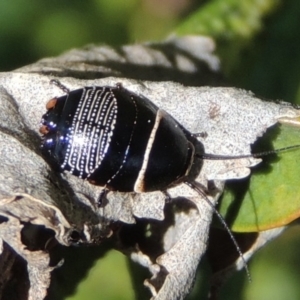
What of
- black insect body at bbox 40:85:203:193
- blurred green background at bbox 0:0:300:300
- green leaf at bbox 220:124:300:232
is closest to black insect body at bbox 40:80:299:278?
black insect body at bbox 40:85:203:193

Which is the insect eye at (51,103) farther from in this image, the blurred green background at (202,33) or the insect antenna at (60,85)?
the blurred green background at (202,33)

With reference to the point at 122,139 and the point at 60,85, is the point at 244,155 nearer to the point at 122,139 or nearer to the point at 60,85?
the point at 122,139

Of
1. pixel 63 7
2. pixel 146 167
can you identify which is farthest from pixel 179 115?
pixel 63 7

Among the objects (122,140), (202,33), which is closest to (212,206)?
(122,140)

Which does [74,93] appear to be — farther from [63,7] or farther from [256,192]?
[63,7]

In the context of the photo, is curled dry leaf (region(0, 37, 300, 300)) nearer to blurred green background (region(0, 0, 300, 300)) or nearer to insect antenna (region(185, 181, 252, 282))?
insect antenna (region(185, 181, 252, 282))

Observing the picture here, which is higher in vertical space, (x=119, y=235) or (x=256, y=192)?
(x=256, y=192)
